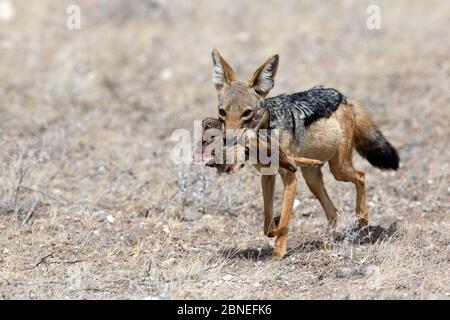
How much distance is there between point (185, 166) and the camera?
29.5 feet

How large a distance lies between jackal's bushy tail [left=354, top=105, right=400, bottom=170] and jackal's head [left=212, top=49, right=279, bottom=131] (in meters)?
1.69

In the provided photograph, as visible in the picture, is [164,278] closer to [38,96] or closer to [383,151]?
[383,151]

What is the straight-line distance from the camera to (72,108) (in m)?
12.0

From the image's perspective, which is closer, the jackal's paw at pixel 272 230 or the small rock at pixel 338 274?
the small rock at pixel 338 274

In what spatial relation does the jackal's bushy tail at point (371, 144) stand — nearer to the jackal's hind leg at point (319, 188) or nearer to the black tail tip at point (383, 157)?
the black tail tip at point (383, 157)

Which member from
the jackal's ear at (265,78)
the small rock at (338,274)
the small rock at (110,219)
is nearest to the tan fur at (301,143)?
the jackal's ear at (265,78)

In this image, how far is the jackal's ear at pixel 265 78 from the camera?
6.87 meters

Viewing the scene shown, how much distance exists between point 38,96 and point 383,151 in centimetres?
623

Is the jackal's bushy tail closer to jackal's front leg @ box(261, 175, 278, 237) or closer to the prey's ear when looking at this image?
jackal's front leg @ box(261, 175, 278, 237)

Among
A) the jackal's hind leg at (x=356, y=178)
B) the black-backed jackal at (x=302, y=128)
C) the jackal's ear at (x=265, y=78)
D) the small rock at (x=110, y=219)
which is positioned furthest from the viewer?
the small rock at (x=110, y=219)

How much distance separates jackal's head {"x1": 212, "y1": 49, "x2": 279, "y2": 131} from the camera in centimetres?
657

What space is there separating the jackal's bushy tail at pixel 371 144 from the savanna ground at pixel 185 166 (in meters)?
0.65
